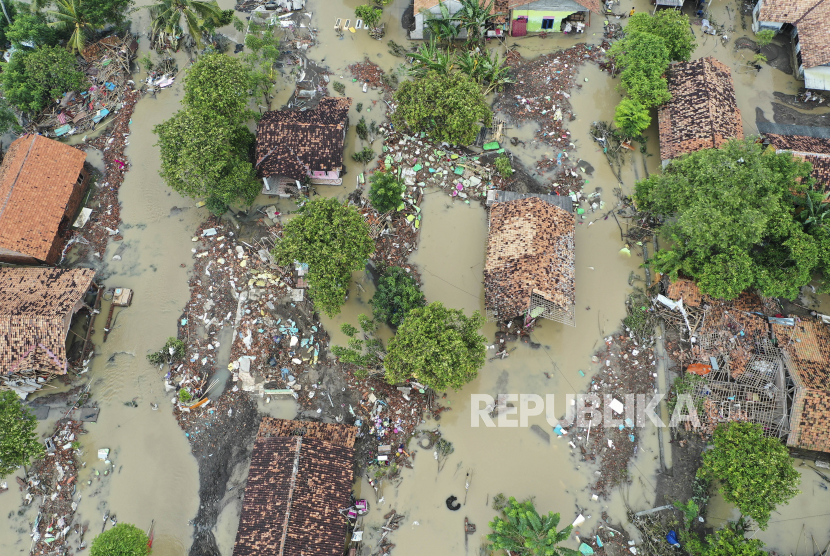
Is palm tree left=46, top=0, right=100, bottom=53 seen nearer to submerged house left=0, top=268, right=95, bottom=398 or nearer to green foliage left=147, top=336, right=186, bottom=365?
submerged house left=0, top=268, right=95, bottom=398

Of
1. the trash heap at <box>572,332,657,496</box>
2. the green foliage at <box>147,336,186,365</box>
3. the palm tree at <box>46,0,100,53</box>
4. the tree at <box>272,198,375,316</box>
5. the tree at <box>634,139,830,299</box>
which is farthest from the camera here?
the palm tree at <box>46,0,100,53</box>

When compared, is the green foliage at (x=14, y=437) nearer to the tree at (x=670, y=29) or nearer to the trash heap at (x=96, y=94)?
the trash heap at (x=96, y=94)

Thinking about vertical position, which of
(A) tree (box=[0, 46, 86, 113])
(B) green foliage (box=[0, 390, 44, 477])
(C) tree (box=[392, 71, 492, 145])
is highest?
(A) tree (box=[0, 46, 86, 113])

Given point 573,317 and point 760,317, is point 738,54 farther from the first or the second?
point 573,317

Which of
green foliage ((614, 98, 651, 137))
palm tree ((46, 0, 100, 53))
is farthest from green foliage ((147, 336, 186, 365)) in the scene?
green foliage ((614, 98, 651, 137))

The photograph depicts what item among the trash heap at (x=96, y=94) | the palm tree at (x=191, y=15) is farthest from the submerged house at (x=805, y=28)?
the trash heap at (x=96, y=94)

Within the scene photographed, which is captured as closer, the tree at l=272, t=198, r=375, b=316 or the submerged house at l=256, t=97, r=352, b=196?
the tree at l=272, t=198, r=375, b=316

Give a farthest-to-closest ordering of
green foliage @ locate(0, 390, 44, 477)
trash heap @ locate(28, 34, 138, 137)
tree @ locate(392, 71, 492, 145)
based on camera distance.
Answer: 1. trash heap @ locate(28, 34, 138, 137)
2. tree @ locate(392, 71, 492, 145)
3. green foliage @ locate(0, 390, 44, 477)
